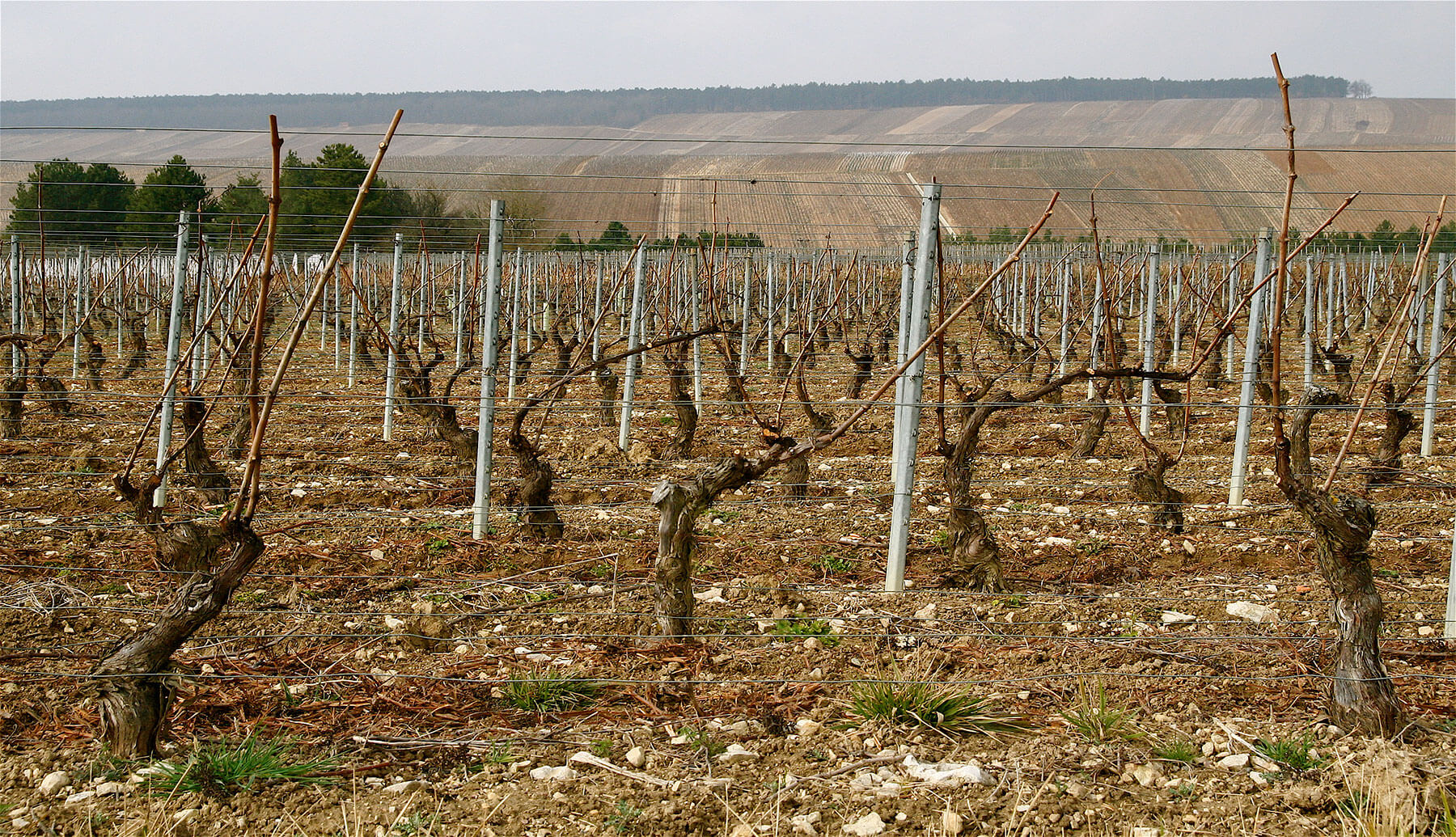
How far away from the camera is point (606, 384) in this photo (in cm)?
963

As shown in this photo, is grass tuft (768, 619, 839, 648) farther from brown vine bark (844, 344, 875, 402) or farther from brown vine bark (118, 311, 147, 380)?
brown vine bark (118, 311, 147, 380)

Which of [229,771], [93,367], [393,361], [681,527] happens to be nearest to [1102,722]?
[681,527]

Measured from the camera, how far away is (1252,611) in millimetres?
3914

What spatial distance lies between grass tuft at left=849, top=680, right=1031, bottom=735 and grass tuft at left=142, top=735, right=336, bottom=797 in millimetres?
1442

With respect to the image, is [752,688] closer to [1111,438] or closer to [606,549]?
[606,549]

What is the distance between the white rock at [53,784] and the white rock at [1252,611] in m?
3.72

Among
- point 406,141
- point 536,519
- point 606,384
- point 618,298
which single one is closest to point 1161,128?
point 406,141

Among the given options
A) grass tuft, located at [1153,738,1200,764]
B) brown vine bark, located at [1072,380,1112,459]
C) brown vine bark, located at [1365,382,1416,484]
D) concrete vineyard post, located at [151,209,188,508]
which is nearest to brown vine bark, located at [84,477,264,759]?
grass tuft, located at [1153,738,1200,764]

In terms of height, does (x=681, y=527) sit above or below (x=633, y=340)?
below

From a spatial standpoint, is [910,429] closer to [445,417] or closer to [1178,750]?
[1178,750]

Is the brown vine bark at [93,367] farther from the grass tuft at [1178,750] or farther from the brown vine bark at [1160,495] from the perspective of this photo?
the grass tuft at [1178,750]

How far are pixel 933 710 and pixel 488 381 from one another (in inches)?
113

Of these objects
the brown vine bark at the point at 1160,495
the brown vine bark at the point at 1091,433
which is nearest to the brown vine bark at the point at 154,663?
the brown vine bark at the point at 1160,495

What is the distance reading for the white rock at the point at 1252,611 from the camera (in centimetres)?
386
